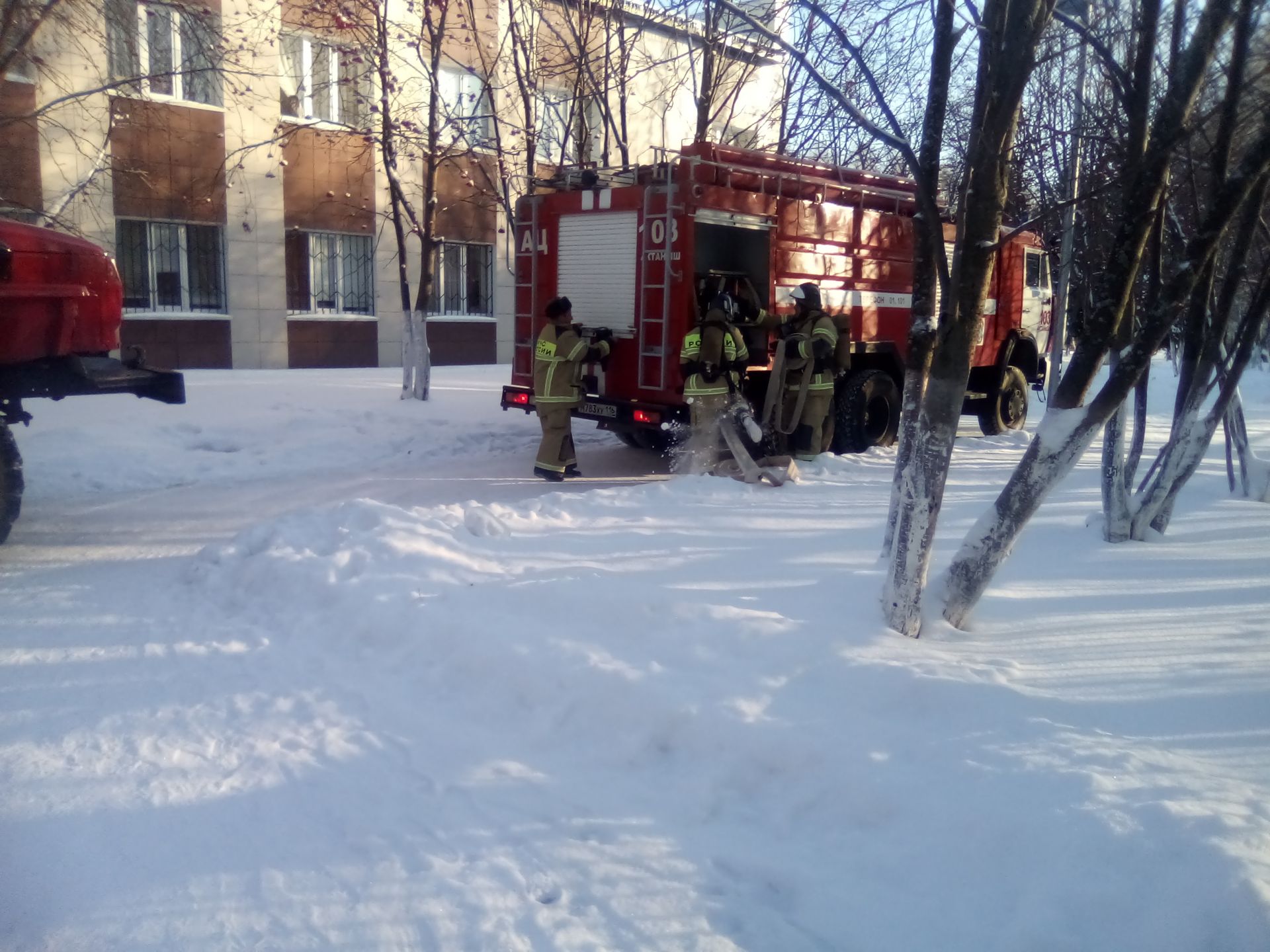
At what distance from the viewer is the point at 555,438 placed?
365 inches

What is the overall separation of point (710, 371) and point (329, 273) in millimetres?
12741

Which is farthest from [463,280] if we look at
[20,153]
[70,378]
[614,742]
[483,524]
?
[614,742]

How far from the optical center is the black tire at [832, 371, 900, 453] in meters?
10.4

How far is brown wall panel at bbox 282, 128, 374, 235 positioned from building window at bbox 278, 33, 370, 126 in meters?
0.44

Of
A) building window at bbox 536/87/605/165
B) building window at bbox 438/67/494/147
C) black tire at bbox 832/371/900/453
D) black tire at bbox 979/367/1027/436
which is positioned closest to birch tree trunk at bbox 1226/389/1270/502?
black tire at bbox 832/371/900/453

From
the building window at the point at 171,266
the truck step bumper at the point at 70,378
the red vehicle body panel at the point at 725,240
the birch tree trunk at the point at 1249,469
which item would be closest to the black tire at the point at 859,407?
the red vehicle body panel at the point at 725,240

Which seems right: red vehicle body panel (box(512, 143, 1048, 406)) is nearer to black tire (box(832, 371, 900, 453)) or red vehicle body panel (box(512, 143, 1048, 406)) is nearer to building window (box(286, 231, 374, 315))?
black tire (box(832, 371, 900, 453))

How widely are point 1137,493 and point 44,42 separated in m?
14.6

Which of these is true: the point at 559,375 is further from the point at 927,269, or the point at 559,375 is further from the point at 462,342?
the point at 462,342

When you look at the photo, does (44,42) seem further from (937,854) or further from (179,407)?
(937,854)

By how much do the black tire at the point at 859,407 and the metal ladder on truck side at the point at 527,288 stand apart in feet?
10.5

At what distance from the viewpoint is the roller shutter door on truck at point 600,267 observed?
9.30 metres

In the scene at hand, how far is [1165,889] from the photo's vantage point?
108 inches

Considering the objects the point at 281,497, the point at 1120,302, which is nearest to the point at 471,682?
the point at 1120,302
